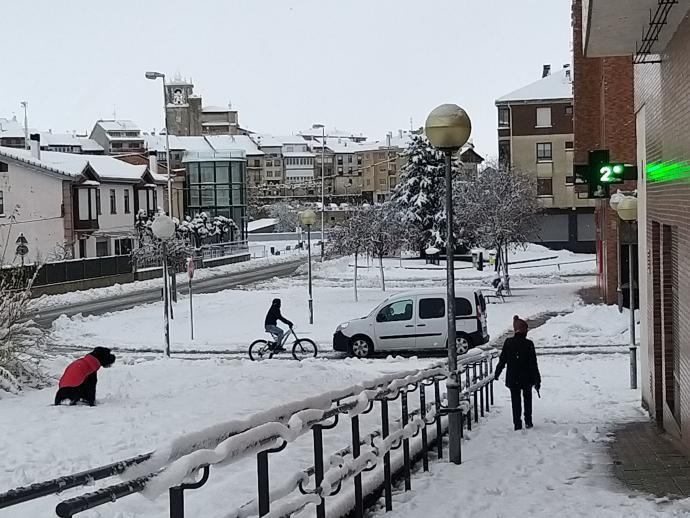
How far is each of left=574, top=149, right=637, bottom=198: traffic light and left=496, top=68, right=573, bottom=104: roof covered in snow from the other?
2393 inches

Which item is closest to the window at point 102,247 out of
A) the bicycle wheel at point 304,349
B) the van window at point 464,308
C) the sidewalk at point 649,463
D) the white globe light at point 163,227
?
the white globe light at point 163,227

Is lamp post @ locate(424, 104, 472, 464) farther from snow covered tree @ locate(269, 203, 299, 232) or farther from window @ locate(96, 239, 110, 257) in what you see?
snow covered tree @ locate(269, 203, 299, 232)

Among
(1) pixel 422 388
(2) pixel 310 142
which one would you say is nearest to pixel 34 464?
(1) pixel 422 388

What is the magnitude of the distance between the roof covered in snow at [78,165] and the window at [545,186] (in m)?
28.9

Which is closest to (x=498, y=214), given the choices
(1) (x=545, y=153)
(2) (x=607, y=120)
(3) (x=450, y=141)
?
(2) (x=607, y=120)

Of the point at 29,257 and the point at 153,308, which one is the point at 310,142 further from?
the point at 153,308

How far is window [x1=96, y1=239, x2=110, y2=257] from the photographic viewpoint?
6128 cm

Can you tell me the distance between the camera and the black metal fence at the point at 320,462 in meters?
3.46

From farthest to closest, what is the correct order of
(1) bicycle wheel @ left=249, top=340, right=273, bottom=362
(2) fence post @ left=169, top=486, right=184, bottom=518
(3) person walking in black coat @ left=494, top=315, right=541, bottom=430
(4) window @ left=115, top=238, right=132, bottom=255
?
(4) window @ left=115, top=238, right=132, bottom=255, (1) bicycle wheel @ left=249, top=340, right=273, bottom=362, (3) person walking in black coat @ left=494, top=315, right=541, bottom=430, (2) fence post @ left=169, top=486, right=184, bottom=518

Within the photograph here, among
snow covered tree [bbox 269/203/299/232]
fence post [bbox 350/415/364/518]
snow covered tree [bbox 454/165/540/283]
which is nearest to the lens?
fence post [bbox 350/415/364/518]

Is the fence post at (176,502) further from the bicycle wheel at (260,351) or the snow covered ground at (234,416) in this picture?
the bicycle wheel at (260,351)

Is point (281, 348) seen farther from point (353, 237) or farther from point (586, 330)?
point (353, 237)

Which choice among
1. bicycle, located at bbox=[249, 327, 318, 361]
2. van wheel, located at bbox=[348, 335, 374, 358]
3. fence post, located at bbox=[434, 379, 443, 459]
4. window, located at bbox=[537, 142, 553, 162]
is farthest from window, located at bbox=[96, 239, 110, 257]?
fence post, located at bbox=[434, 379, 443, 459]

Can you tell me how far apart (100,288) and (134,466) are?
4675cm
